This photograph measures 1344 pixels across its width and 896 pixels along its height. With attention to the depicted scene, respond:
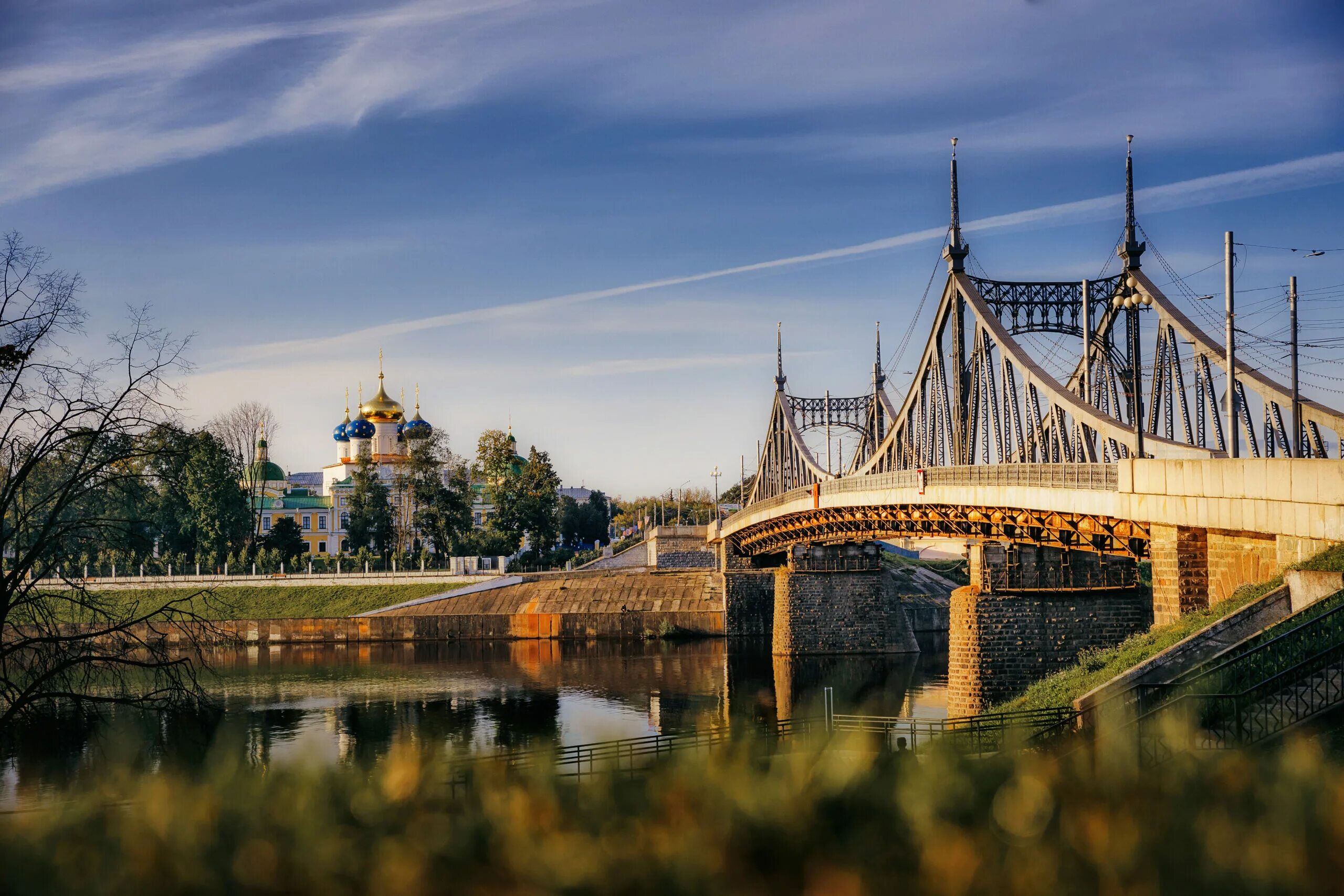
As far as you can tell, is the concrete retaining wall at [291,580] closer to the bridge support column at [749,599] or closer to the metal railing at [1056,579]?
the bridge support column at [749,599]

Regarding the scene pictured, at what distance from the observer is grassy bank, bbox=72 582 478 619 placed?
7300 cm

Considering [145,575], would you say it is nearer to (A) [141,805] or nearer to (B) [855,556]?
(B) [855,556]

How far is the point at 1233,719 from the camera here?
14.9 meters

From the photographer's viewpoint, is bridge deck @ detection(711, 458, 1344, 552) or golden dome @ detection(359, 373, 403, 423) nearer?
bridge deck @ detection(711, 458, 1344, 552)

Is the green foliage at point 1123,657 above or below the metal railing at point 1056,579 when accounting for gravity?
below

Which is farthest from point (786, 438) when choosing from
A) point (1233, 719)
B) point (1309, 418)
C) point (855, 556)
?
point (1233, 719)

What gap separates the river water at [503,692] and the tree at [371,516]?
22.3 m

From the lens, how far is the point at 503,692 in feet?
155

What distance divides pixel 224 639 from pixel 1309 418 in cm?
2447

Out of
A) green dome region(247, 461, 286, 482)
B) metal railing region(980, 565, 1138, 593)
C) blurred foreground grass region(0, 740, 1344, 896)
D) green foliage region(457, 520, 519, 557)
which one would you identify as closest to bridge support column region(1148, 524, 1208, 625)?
metal railing region(980, 565, 1138, 593)

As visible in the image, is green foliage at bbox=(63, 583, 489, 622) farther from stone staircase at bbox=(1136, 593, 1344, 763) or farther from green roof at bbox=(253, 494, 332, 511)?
stone staircase at bbox=(1136, 593, 1344, 763)

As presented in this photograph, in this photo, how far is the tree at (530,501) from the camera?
88.5 metres

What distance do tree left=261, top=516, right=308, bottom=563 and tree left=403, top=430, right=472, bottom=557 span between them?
32.8ft

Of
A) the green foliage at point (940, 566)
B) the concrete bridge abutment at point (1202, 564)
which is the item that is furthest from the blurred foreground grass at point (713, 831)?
the green foliage at point (940, 566)
